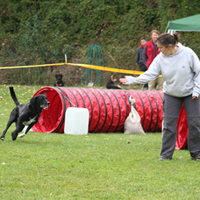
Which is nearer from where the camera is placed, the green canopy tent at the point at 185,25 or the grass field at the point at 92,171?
the grass field at the point at 92,171

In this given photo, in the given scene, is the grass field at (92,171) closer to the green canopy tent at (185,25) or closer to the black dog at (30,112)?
the black dog at (30,112)

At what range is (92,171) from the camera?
4.07m

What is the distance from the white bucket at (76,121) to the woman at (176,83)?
254 centimetres

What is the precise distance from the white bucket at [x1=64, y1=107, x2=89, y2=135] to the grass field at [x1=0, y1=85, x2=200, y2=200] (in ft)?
3.09

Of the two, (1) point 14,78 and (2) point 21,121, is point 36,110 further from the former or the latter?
(1) point 14,78

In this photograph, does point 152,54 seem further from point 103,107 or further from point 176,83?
point 176,83

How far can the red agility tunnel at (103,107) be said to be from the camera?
7.52 meters

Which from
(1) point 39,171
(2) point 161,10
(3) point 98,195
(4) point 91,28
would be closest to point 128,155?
(1) point 39,171

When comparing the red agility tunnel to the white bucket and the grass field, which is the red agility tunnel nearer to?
the white bucket

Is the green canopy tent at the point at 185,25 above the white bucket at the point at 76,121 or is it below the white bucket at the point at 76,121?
above

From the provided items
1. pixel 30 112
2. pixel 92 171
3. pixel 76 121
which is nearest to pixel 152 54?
pixel 76 121

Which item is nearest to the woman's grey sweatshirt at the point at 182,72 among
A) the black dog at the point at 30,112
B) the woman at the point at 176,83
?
the woman at the point at 176,83

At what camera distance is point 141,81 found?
15.6 ft

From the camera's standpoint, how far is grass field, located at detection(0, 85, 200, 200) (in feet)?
10.8
